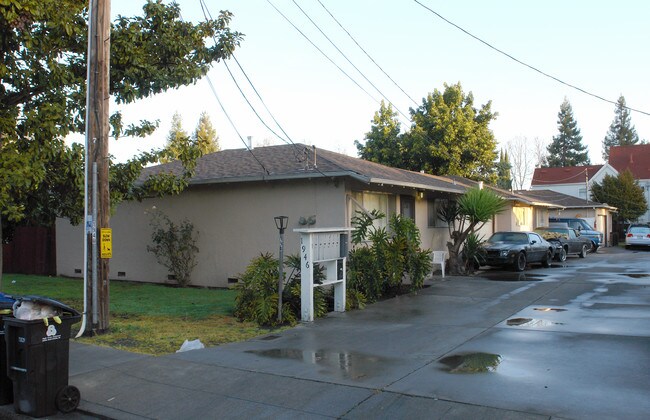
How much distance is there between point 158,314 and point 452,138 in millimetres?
29506

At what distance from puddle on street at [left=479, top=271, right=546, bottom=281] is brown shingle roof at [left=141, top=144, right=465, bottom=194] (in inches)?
118

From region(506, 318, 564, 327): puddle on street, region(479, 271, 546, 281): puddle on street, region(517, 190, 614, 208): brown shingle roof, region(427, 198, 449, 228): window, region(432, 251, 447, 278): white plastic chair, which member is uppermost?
region(517, 190, 614, 208): brown shingle roof

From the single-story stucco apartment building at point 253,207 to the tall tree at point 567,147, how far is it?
229 feet

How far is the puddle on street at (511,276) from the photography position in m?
17.2

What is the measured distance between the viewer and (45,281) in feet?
60.0

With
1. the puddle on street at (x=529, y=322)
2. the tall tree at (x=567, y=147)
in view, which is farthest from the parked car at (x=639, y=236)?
the tall tree at (x=567, y=147)

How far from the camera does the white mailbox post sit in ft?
34.7

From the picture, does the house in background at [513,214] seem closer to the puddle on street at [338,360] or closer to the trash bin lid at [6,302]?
the puddle on street at [338,360]

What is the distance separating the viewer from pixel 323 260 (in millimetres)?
11047

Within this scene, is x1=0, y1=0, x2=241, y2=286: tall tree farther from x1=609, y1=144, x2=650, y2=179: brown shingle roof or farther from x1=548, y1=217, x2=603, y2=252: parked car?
x1=609, y1=144, x2=650, y2=179: brown shingle roof

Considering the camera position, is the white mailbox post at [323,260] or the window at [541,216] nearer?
the white mailbox post at [323,260]

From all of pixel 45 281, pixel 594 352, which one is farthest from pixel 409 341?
pixel 45 281

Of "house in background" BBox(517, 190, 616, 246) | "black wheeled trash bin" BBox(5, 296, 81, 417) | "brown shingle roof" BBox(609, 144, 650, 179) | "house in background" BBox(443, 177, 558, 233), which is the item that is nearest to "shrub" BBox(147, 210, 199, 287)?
"black wheeled trash bin" BBox(5, 296, 81, 417)

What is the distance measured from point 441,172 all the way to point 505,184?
18344 millimetres
